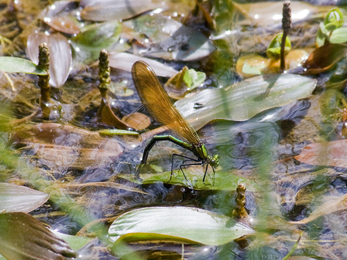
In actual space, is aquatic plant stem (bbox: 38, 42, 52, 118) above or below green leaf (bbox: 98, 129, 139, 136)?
above

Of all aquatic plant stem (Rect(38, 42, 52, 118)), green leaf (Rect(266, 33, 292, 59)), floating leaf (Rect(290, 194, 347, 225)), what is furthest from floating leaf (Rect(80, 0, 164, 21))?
floating leaf (Rect(290, 194, 347, 225))

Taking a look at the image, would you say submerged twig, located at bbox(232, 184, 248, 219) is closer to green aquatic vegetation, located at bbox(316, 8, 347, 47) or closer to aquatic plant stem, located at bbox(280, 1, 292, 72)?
aquatic plant stem, located at bbox(280, 1, 292, 72)

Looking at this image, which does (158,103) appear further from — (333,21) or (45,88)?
(333,21)

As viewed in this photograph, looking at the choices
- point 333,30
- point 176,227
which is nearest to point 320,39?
point 333,30

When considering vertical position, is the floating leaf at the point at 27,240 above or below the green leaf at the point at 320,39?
below

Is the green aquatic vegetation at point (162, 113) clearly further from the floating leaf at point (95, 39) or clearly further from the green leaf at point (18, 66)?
the floating leaf at point (95, 39)

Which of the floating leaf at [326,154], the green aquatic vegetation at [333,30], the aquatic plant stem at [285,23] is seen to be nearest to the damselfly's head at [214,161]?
the floating leaf at [326,154]
